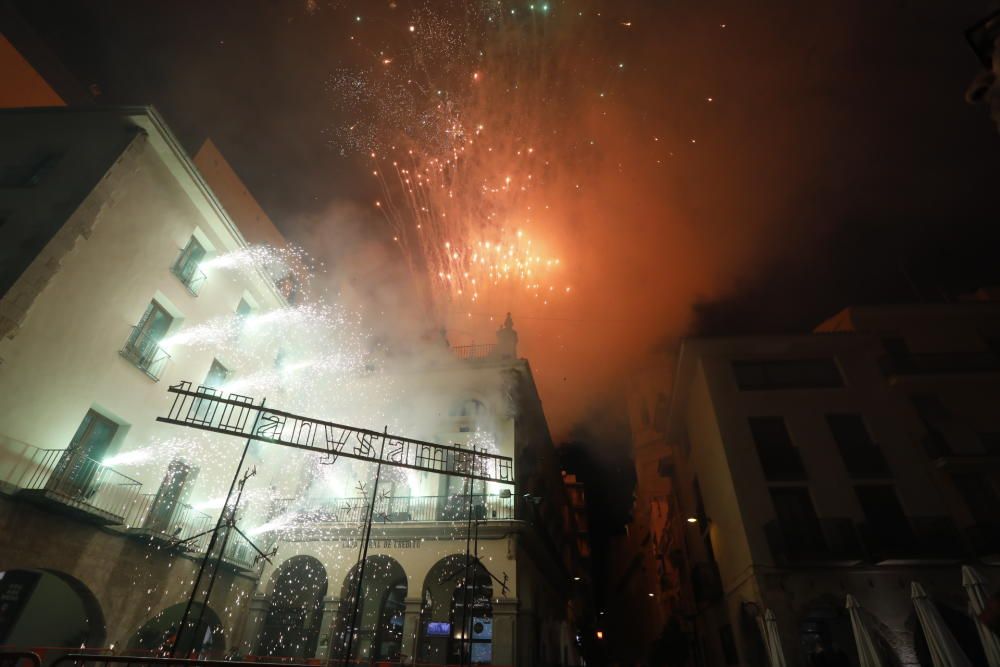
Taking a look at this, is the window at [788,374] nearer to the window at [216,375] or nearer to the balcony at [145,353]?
the window at [216,375]

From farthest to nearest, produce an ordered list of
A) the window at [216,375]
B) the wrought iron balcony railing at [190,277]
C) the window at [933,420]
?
1. the window at [933,420]
2. the window at [216,375]
3. the wrought iron balcony railing at [190,277]

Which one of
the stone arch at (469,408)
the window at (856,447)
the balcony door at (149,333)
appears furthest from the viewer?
the stone arch at (469,408)

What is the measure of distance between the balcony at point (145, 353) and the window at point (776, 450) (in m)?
19.5

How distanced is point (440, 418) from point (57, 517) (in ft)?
38.0

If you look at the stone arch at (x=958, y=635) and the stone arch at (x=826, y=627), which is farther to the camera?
the stone arch at (x=826, y=627)

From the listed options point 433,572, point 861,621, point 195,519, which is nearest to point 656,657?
point 433,572

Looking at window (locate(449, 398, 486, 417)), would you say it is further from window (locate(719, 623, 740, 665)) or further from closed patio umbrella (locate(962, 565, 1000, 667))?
closed patio umbrella (locate(962, 565, 1000, 667))

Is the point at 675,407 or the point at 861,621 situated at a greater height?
the point at 675,407

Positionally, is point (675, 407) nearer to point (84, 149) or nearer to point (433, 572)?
point (433, 572)

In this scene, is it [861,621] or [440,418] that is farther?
[440,418]

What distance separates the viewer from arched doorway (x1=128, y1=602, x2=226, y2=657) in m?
13.0

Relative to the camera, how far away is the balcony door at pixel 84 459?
9672 mm

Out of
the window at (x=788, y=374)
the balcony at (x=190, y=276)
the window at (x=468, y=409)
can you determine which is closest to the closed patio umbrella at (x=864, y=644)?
the window at (x=788, y=374)

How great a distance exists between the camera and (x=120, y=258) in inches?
452
